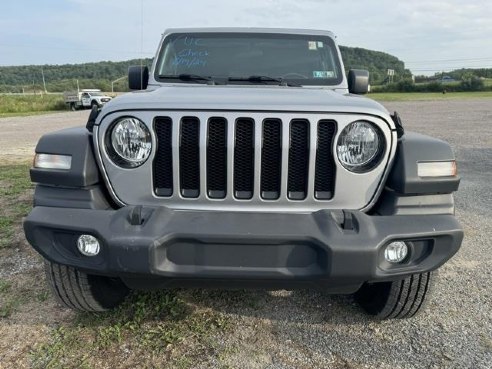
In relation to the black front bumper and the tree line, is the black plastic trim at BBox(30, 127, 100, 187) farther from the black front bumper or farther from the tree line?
the tree line

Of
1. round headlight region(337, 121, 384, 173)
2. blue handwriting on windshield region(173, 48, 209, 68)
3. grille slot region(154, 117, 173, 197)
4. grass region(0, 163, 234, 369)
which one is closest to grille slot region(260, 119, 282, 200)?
round headlight region(337, 121, 384, 173)

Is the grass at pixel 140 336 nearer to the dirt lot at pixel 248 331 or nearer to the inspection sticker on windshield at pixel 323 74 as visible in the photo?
the dirt lot at pixel 248 331

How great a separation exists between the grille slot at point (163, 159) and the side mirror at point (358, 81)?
2.01 meters

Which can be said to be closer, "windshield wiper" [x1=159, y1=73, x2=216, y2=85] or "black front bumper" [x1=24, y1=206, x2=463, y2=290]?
"black front bumper" [x1=24, y1=206, x2=463, y2=290]

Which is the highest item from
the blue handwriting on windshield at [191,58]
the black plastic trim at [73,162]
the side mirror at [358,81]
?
the blue handwriting on windshield at [191,58]

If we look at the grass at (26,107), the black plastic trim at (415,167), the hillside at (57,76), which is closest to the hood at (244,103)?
the black plastic trim at (415,167)

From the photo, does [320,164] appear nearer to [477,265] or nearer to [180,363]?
[180,363]

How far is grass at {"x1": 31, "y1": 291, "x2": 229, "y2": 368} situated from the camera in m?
2.46

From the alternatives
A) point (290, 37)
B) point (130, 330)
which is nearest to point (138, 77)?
point (290, 37)

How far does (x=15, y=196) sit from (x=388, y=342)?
16.7ft

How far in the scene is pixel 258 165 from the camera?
2.29m

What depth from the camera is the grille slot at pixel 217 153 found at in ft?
7.55

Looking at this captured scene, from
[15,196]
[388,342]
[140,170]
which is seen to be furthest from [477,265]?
[15,196]

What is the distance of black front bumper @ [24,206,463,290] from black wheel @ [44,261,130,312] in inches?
16.8
